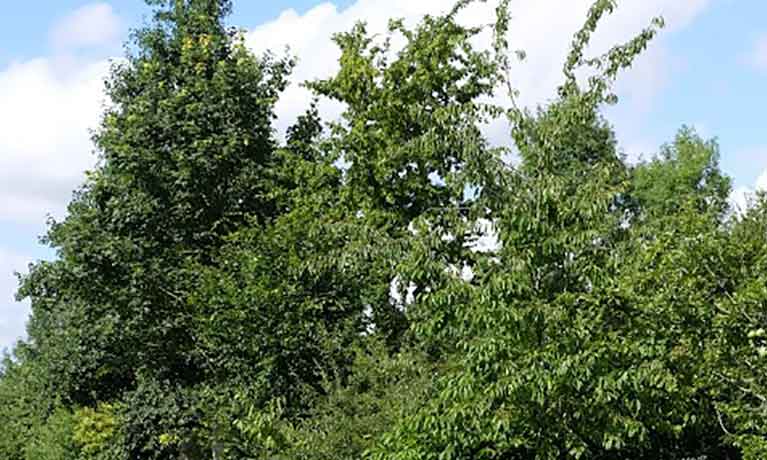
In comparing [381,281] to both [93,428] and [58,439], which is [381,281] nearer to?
[93,428]

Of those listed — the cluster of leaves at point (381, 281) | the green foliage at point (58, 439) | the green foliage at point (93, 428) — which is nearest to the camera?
the cluster of leaves at point (381, 281)

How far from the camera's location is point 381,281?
17.1 metres

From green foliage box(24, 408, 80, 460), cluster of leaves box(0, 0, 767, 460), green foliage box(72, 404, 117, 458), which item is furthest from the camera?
green foliage box(24, 408, 80, 460)

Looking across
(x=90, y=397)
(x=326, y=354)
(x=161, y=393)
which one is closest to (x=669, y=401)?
(x=326, y=354)

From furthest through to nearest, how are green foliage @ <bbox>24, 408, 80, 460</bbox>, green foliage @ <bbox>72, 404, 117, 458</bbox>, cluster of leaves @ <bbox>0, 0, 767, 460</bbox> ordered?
green foliage @ <bbox>24, 408, 80, 460</bbox>, green foliage @ <bbox>72, 404, 117, 458</bbox>, cluster of leaves @ <bbox>0, 0, 767, 460</bbox>

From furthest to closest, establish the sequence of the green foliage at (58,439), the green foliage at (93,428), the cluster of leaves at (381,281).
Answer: the green foliage at (58,439) < the green foliage at (93,428) < the cluster of leaves at (381,281)

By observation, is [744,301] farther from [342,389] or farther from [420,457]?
[342,389]

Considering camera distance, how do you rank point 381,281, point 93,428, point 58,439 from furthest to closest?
point 58,439 < point 93,428 < point 381,281

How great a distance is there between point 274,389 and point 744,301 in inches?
384

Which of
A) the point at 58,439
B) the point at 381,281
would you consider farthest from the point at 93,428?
the point at 381,281

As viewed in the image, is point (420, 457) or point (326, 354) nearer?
point (420, 457)

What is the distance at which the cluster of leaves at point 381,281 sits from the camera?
29.2 feet

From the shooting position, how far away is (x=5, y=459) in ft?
114

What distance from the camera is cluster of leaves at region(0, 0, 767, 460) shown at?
891 centimetres
